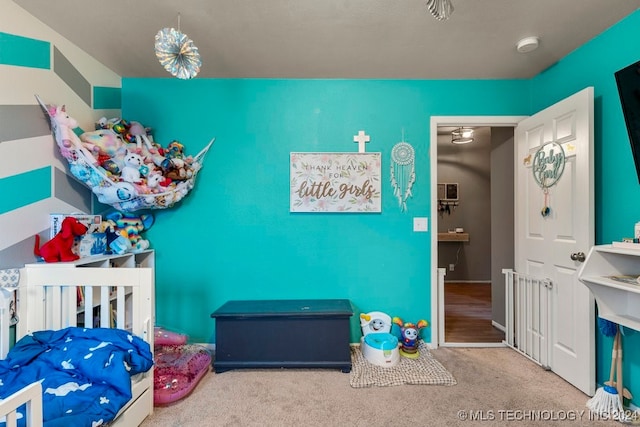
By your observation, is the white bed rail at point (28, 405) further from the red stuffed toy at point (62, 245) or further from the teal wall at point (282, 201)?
the teal wall at point (282, 201)

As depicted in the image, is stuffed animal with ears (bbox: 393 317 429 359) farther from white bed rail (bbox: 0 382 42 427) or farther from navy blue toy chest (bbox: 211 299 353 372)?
white bed rail (bbox: 0 382 42 427)

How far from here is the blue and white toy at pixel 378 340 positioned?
220 cm

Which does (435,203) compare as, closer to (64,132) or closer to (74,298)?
(74,298)

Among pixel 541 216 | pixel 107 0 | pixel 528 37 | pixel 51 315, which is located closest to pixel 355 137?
pixel 528 37

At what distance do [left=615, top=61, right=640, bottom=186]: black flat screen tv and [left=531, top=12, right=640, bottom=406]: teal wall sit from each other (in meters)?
0.17

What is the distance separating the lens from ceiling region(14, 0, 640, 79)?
5.56 feet

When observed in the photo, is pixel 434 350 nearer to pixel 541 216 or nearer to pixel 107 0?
pixel 541 216

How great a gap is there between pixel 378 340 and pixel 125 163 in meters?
2.25

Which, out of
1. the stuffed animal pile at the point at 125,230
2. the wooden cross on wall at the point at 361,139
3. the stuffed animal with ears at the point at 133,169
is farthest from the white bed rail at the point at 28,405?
the wooden cross on wall at the point at 361,139

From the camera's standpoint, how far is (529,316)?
2340 millimetres

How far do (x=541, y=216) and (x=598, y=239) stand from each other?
346 millimetres

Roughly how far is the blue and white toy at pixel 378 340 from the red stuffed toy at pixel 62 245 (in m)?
2.06

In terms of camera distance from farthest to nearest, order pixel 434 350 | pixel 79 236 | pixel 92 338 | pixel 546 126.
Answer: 1. pixel 434 350
2. pixel 546 126
3. pixel 79 236
4. pixel 92 338

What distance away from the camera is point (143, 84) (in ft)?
8.32
